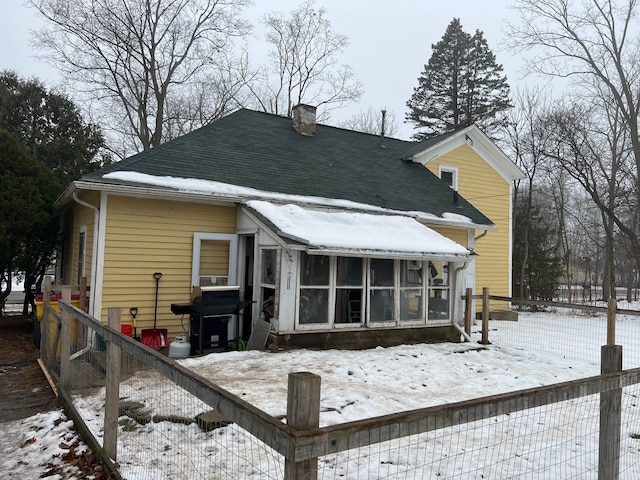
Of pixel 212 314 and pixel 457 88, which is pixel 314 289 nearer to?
pixel 212 314

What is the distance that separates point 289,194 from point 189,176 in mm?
2232

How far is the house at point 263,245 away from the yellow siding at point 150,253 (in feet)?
0.06

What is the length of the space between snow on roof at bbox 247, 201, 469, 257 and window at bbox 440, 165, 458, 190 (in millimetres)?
5448

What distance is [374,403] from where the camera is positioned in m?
5.29

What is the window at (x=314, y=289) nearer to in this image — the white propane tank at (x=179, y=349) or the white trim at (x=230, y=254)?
the white trim at (x=230, y=254)

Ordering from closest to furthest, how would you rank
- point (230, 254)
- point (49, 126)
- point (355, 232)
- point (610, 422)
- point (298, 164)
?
1. point (610, 422)
2. point (355, 232)
3. point (230, 254)
4. point (298, 164)
5. point (49, 126)

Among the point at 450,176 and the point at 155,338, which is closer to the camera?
the point at 155,338

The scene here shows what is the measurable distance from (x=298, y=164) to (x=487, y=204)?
311 inches

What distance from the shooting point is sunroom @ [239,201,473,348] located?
8.23 metres

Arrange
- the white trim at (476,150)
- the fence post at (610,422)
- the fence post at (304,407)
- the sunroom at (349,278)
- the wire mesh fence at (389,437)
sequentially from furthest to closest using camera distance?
the white trim at (476,150) < the sunroom at (349,278) < the fence post at (610,422) < the wire mesh fence at (389,437) < the fence post at (304,407)

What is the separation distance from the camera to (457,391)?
6.21 metres

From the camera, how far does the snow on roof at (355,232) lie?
8.27 m

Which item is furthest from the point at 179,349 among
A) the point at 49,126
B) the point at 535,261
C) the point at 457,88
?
the point at 457,88

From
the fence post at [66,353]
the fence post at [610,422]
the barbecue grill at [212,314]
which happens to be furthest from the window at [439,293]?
the fence post at [66,353]
